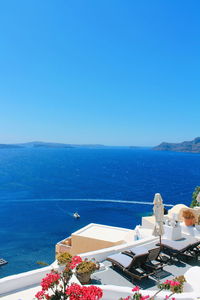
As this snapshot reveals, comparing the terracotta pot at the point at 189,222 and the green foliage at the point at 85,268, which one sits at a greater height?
the green foliage at the point at 85,268

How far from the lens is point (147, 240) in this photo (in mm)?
9570

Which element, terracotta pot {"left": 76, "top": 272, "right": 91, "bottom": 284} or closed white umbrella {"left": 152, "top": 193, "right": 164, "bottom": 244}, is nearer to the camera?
terracotta pot {"left": 76, "top": 272, "right": 91, "bottom": 284}

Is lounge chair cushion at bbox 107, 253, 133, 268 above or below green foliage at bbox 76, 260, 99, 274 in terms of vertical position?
below

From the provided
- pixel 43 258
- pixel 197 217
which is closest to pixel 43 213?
pixel 43 258

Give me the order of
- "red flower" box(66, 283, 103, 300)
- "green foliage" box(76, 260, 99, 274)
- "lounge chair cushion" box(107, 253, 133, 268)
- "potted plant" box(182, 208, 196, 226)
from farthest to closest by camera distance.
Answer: "potted plant" box(182, 208, 196, 226)
"lounge chair cushion" box(107, 253, 133, 268)
"green foliage" box(76, 260, 99, 274)
"red flower" box(66, 283, 103, 300)

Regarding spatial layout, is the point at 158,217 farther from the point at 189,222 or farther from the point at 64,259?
the point at 64,259

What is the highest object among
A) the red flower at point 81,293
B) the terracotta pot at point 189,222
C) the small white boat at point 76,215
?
the red flower at point 81,293

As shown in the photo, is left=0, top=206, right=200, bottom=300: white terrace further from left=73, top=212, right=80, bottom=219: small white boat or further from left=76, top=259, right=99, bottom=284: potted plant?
left=73, top=212, right=80, bottom=219: small white boat

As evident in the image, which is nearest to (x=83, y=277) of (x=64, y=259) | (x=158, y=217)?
(x=64, y=259)

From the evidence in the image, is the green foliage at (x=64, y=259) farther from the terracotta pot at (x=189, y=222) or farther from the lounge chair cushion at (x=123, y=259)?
the terracotta pot at (x=189, y=222)

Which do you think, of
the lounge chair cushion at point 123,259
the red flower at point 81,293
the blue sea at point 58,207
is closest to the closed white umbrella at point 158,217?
the lounge chair cushion at point 123,259

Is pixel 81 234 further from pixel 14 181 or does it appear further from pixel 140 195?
pixel 14 181

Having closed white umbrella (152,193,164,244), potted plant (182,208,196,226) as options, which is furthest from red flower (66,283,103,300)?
potted plant (182,208,196,226)

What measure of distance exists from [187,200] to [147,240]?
56514 mm
